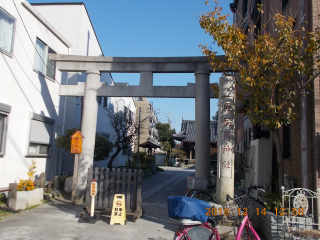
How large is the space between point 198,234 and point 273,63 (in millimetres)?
4274

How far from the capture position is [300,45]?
21.4ft

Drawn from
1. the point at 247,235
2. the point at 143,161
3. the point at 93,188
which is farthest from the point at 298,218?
the point at 143,161

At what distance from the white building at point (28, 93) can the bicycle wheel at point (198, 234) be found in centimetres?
704

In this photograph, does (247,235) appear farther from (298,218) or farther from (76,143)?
(76,143)

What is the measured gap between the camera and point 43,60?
40.0 feet

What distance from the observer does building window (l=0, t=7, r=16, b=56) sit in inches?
373

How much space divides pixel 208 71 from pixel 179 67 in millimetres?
1027

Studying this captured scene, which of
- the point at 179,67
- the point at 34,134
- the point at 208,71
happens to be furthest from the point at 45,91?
the point at 208,71

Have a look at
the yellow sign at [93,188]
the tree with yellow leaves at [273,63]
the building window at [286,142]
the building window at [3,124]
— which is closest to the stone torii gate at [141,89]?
the building window at [3,124]

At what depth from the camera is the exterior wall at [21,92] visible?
9711mm

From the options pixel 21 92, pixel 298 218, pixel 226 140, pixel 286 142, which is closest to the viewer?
pixel 298 218

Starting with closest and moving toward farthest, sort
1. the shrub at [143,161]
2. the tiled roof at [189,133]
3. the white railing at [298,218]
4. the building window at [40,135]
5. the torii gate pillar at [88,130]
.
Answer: the white railing at [298,218], the torii gate pillar at [88,130], the building window at [40,135], the shrub at [143,161], the tiled roof at [189,133]

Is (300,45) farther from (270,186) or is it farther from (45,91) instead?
(45,91)

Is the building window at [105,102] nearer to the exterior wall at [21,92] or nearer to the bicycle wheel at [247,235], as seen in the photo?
the exterior wall at [21,92]
